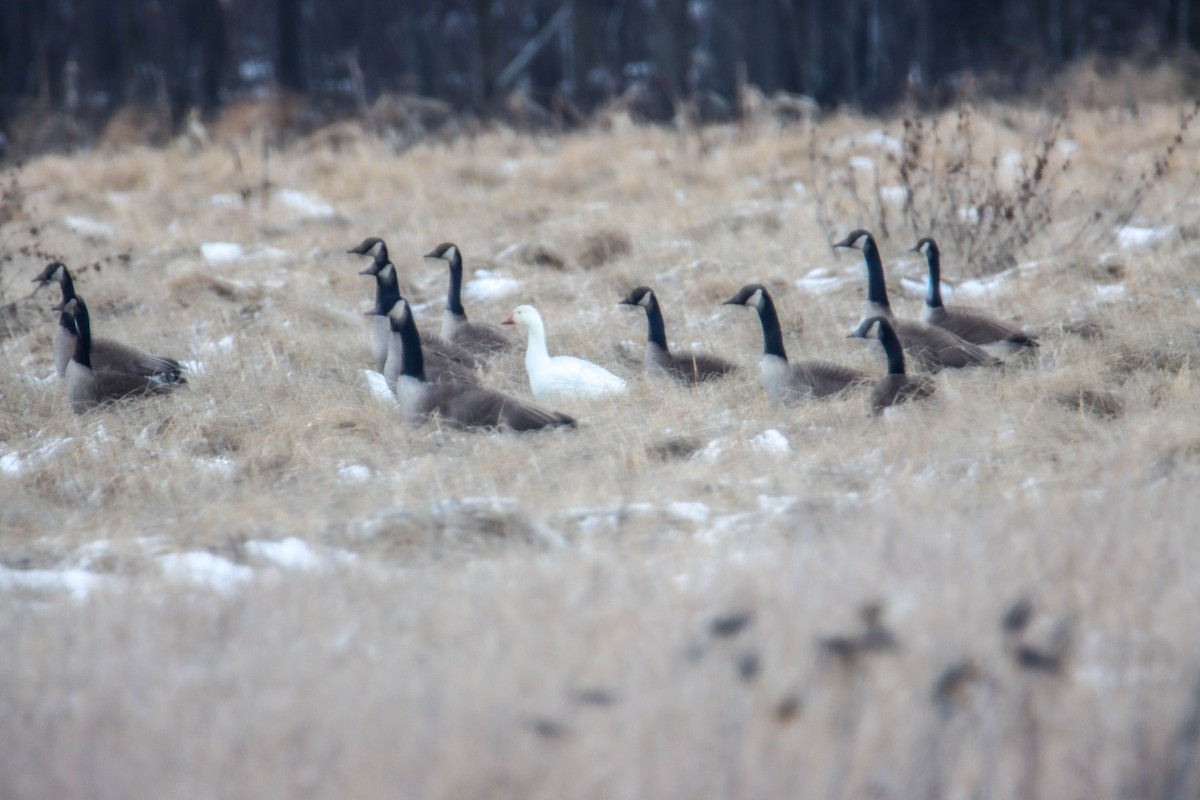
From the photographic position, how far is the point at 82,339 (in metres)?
6.51

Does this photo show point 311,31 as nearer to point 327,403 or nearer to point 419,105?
point 419,105

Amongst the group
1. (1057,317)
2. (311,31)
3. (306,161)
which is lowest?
(1057,317)

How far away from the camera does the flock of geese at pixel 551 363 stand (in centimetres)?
571

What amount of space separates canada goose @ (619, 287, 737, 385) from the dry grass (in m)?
0.18

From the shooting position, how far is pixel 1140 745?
2.38m

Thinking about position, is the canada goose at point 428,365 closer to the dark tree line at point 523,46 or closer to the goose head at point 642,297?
the goose head at point 642,297

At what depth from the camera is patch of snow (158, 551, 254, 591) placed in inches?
145

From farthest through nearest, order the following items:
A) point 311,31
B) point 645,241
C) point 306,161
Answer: point 311,31, point 306,161, point 645,241

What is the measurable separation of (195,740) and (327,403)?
150 inches

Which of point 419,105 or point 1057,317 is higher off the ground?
point 419,105

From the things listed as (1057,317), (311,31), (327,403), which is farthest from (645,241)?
(311,31)

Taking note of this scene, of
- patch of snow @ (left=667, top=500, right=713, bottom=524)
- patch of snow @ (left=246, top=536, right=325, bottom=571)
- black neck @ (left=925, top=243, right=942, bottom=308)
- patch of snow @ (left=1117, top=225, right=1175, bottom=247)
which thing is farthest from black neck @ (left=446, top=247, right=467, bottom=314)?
patch of snow @ (left=1117, top=225, right=1175, bottom=247)

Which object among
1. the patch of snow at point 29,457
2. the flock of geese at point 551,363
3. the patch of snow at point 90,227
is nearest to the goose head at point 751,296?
the flock of geese at point 551,363

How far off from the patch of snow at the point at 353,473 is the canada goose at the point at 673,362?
1.97m
